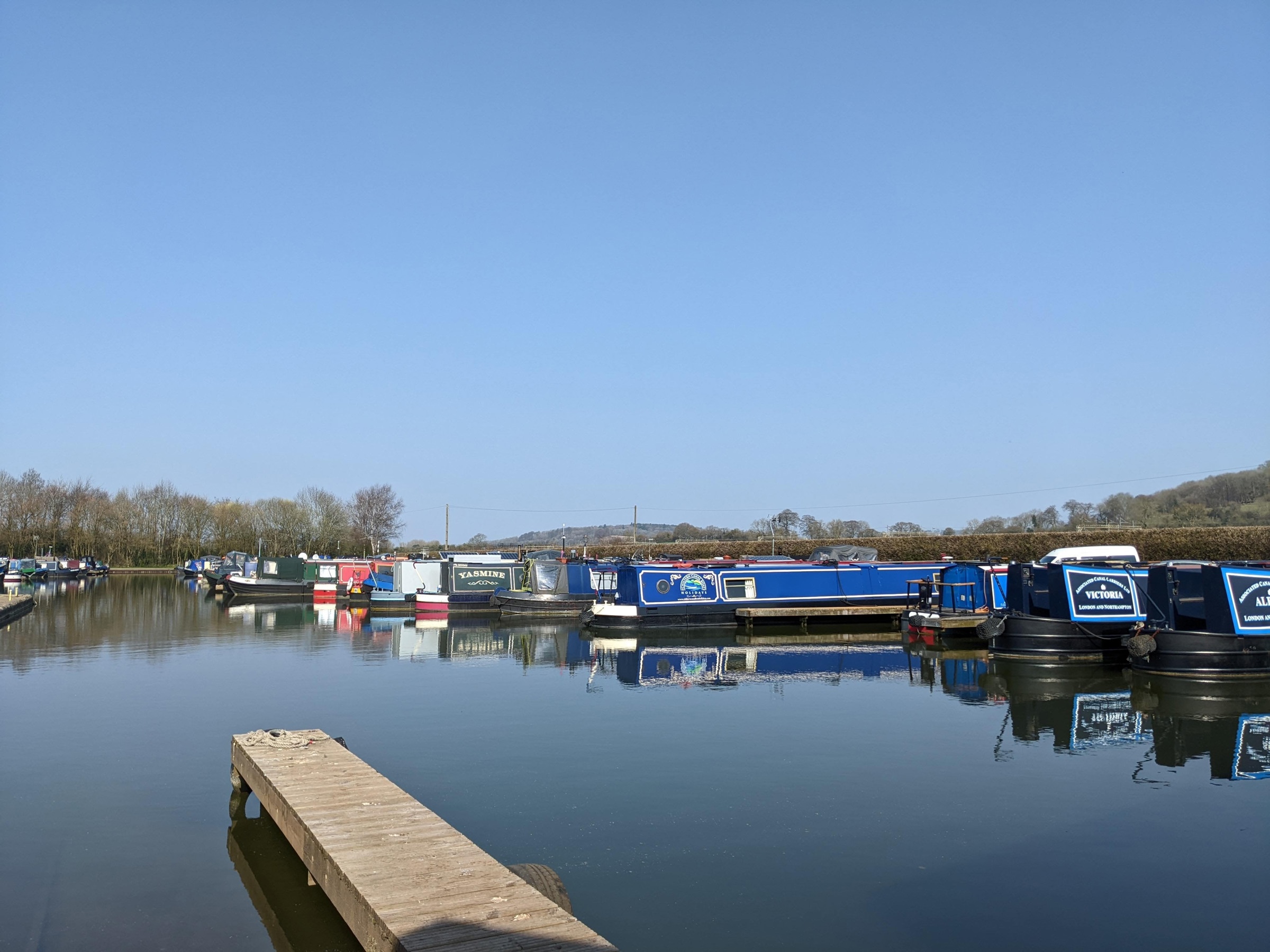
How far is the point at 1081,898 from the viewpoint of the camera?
6.58 meters

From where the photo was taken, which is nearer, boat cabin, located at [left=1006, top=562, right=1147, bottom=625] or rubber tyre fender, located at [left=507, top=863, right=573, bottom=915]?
rubber tyre fender, located at [left=507, top=863, right=573, bottom=915]

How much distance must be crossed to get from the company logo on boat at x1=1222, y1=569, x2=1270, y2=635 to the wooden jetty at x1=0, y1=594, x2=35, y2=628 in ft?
91.9

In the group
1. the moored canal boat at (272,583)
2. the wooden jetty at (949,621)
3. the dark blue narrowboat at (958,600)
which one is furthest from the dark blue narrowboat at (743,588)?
the moored canal boat at (272,583)

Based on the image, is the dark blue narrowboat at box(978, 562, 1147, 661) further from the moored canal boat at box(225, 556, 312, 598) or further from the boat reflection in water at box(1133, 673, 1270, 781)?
the moored canal boat at box(225, 556, 312, 598)

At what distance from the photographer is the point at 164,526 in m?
74.0

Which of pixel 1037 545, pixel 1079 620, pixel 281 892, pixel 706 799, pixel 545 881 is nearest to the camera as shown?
pixel 545 881

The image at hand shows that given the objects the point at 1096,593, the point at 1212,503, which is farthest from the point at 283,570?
the point at 1212,503

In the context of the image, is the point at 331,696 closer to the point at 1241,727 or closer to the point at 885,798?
the point at 885,798

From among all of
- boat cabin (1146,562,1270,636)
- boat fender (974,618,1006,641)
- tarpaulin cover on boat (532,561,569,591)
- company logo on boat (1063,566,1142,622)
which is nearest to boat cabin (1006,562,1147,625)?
company logo on boat (1063,566,1142,622)

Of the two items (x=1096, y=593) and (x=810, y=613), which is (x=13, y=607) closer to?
(x=810, y=613)

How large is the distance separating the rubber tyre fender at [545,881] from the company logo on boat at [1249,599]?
13.5 meters

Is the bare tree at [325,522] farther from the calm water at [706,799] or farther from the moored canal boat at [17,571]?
the calm water at [706,799]

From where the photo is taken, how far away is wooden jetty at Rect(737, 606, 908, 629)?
Answer: 24.8 m

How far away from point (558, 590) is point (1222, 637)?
18746mm
